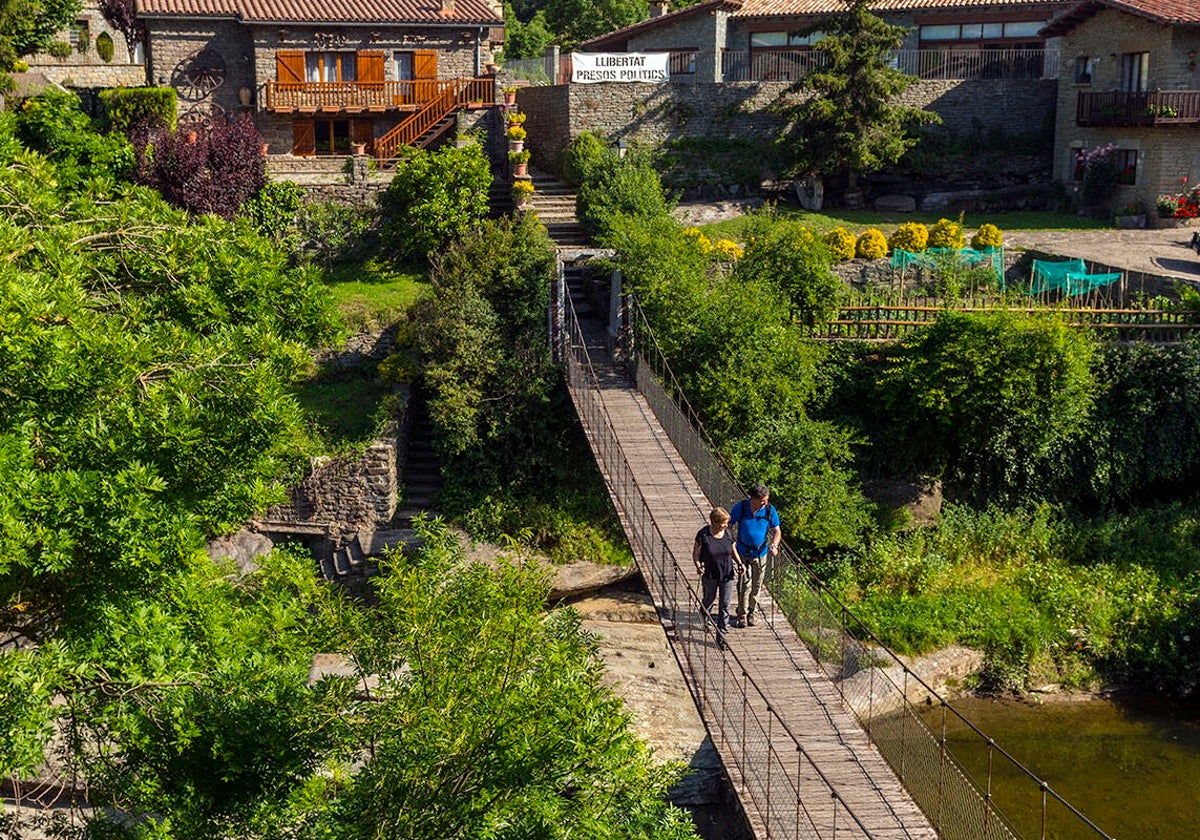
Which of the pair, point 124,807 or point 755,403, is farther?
point 755,403

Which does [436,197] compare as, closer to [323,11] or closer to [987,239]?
[323,11]

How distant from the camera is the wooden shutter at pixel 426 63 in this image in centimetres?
3462

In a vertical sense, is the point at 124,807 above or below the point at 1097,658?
above

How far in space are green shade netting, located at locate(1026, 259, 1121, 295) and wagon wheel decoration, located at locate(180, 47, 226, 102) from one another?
63.7 feet

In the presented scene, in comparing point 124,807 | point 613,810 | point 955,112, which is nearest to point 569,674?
point 613,810

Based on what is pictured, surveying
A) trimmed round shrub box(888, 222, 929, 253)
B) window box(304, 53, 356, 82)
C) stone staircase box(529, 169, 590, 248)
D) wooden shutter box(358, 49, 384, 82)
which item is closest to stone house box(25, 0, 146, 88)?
window box(304, 53, 356, 82)

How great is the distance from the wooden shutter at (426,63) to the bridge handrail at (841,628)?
12192mm

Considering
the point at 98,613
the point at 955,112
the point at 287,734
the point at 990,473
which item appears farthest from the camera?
the point at 955,112

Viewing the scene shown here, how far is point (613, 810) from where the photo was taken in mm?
10227

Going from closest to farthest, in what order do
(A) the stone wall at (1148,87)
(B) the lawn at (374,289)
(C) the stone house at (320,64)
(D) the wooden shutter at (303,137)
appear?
(B) the lawn at (374,289)
(A) the stone wall at (1148,87)
(C) the stone house at (320,64)
(D) the wooden shutter at (303,137)

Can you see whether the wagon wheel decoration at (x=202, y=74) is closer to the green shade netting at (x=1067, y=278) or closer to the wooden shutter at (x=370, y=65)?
the wooden shutter at (x=370, y=65)

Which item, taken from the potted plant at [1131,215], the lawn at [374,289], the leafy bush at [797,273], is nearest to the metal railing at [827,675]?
the leafy bush at [797,273]

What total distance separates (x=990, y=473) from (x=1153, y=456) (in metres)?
2.91

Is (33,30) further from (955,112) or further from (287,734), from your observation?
(287,734)
